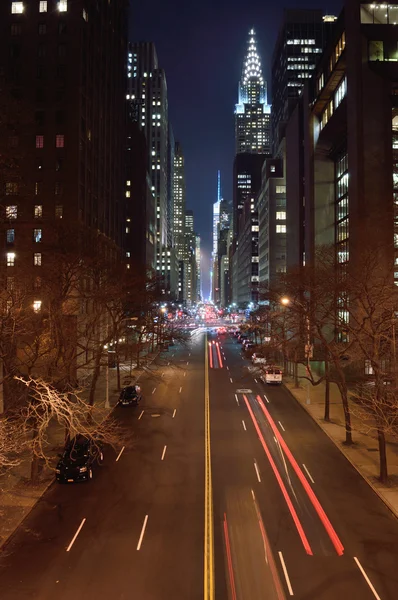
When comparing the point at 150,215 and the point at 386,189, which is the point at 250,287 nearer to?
the point at 150,215

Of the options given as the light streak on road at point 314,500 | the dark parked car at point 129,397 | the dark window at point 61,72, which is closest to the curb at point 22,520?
the light streak on road at point 314,500

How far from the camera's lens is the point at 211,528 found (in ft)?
47.5

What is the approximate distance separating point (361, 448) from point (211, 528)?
1146 centimetres

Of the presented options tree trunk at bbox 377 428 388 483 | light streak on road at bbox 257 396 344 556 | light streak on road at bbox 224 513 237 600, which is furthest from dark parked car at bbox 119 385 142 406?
tree trunk at bbox 377 428 388 483

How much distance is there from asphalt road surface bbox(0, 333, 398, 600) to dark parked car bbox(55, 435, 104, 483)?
1.44 ft

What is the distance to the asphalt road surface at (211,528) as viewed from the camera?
11.5m

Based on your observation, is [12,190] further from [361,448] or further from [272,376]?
[272,376]

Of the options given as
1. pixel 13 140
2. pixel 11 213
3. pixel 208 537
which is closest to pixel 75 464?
pixel 208 537

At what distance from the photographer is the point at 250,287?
471ft

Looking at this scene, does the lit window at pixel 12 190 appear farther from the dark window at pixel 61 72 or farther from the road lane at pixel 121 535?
the dark window at pixel 61 72

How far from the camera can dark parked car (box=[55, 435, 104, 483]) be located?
60.7ft

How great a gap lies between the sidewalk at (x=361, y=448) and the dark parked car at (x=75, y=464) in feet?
39.0

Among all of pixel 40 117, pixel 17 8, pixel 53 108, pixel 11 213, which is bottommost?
pixel 11 213

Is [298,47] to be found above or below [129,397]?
above
